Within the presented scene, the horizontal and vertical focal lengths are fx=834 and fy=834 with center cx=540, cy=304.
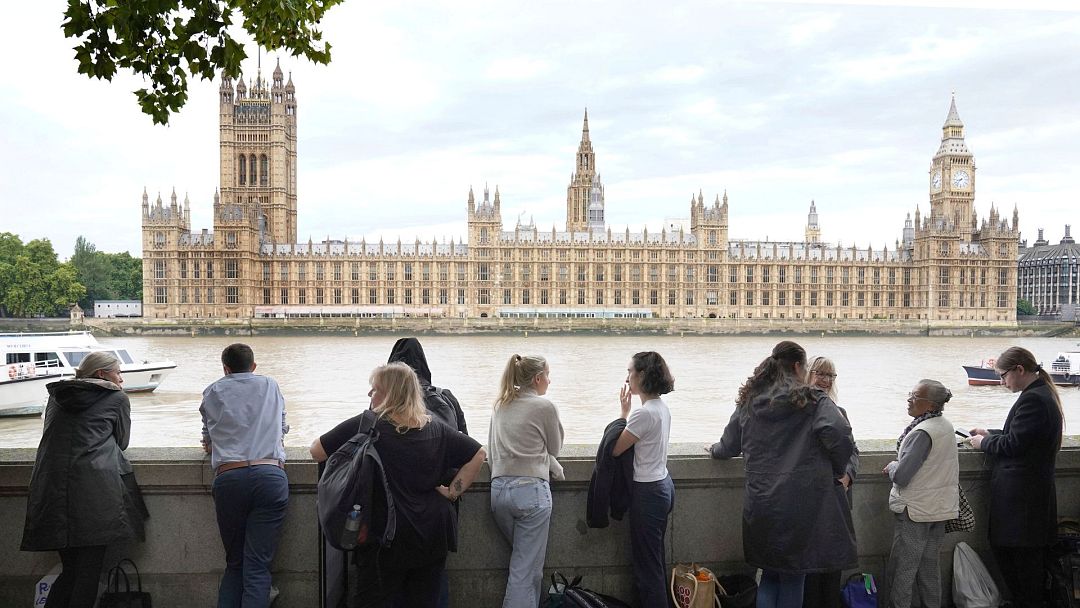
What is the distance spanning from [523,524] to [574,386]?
18.0 m

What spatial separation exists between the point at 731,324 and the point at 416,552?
5507 cm

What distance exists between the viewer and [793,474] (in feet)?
10.1

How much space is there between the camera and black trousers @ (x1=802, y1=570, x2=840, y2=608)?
3.33 meters

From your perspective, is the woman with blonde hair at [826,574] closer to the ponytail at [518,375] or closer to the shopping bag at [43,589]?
the ponytail at [518,375]

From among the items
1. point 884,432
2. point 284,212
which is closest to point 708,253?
point 284,212

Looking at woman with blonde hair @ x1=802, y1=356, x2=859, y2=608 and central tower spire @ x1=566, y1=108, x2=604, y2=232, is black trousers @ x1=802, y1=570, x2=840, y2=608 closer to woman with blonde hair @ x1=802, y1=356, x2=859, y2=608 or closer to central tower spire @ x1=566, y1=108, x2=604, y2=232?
woman with blonde hair @ x1=802, y1=356, x2=859, y2=608

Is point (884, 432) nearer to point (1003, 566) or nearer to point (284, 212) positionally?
point (1003, 566)

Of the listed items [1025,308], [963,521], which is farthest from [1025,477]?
[1025,308]

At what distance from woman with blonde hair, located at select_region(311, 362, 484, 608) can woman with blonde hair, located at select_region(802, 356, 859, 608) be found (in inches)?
56.7

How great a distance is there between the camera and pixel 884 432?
14.6m

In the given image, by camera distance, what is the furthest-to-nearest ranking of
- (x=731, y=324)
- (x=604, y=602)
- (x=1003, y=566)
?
(x=731, y=324)
(x=1003, y=566)
(x=604, y=602)

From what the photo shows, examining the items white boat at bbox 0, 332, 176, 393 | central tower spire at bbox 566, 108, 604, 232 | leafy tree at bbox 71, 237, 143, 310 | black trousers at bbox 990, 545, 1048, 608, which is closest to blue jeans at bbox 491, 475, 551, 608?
black trousers at bbox 990, 545, 1048, 608

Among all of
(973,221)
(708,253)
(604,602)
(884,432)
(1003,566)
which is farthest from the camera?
(973,221)

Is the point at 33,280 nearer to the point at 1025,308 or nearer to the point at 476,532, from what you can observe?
the point at 476,532
